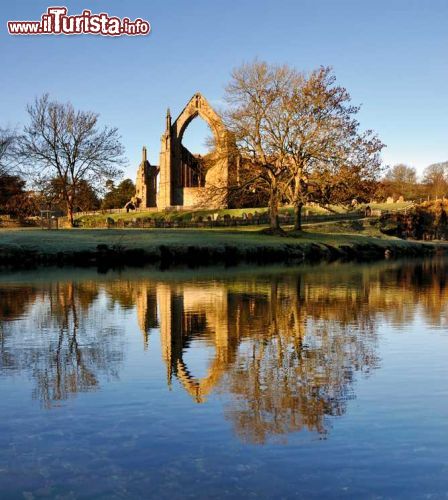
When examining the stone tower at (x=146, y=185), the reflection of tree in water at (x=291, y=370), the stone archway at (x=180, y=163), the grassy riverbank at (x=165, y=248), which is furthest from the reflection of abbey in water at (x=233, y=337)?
the stone tower at (x=146, y=185)

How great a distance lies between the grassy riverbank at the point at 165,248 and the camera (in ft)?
125

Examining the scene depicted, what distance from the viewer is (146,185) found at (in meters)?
123

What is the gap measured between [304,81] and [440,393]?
45233 millimetres

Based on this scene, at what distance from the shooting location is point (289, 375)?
30.0 feet

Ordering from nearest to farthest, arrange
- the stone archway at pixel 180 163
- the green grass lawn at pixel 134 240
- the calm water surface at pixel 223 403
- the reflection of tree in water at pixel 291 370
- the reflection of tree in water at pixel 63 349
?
the calm water surface at pixel 223 403 → the reflection of tree in water at pixel 291 370 → the reflection of tree in water at pixel 63 349 → the green grass lawn at pixel 134 240 → the stone archway at pixel 180 163

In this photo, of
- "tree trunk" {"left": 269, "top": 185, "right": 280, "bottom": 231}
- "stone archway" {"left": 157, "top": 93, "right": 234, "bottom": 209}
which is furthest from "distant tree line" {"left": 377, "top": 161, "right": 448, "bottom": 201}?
"tree trunk" {"left": 269, "top": 185, "right": 280, "bottom": 231}

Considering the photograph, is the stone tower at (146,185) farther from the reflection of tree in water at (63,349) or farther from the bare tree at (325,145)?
the reflection of tree in water at (63,349)

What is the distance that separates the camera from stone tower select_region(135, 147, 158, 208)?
400 feet

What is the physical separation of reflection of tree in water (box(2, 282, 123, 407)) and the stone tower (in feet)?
345

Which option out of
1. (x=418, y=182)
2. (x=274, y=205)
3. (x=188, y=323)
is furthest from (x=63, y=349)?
(x=418, y=182)

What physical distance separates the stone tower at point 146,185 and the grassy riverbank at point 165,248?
233 ft

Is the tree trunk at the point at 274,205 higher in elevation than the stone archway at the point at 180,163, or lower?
lower

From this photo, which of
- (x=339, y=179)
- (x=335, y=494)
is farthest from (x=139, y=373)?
(x=339, y=179)

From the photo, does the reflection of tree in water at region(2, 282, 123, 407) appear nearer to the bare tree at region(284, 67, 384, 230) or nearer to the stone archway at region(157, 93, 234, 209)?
the bare tree at region(284, 67, 384, 230)
